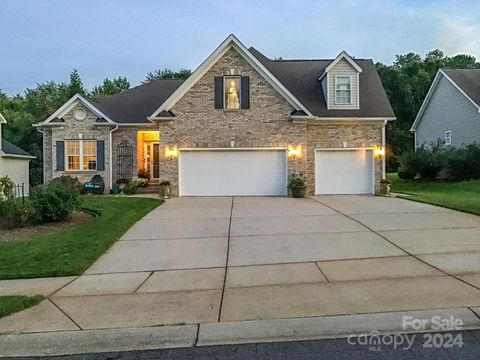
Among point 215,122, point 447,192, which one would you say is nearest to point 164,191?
point 215,122

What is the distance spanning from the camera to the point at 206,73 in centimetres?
1886

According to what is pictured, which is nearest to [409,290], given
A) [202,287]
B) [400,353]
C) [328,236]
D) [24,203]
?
[400,353]

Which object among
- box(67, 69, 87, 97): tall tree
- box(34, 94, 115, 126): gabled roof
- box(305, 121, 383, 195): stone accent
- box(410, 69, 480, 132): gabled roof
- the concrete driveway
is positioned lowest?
the concrete driveway

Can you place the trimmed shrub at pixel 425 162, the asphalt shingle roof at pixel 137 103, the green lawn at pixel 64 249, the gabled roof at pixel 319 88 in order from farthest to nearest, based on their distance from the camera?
the trimmed shrub at pixel 425 162 < the asphalt shingle roof at pixel 137 103 < the gabled roof at pixel 319 88 < the green lawn at pixel 64 249

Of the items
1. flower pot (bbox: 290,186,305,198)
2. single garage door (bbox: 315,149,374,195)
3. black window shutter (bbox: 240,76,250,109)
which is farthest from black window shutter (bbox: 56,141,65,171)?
single garage door (bbox: 315,149,374,195)

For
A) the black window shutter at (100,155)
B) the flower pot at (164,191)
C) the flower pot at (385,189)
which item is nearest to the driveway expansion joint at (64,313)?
the flower pot at (164,191)

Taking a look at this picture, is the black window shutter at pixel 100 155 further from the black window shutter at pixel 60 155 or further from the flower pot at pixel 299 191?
the flower pot at pixel 299 191

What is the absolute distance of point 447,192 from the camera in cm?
1958

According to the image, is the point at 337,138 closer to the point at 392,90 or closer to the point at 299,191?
the point at 299,191

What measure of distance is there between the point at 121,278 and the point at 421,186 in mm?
20399

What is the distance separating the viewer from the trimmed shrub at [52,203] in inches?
460

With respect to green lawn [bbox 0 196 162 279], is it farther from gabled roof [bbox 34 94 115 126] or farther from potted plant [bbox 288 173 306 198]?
gabled roof [bbox 34 94 115 126]

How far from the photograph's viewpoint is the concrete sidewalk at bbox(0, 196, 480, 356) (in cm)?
495

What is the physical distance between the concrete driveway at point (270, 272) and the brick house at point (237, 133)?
23.2 ft
